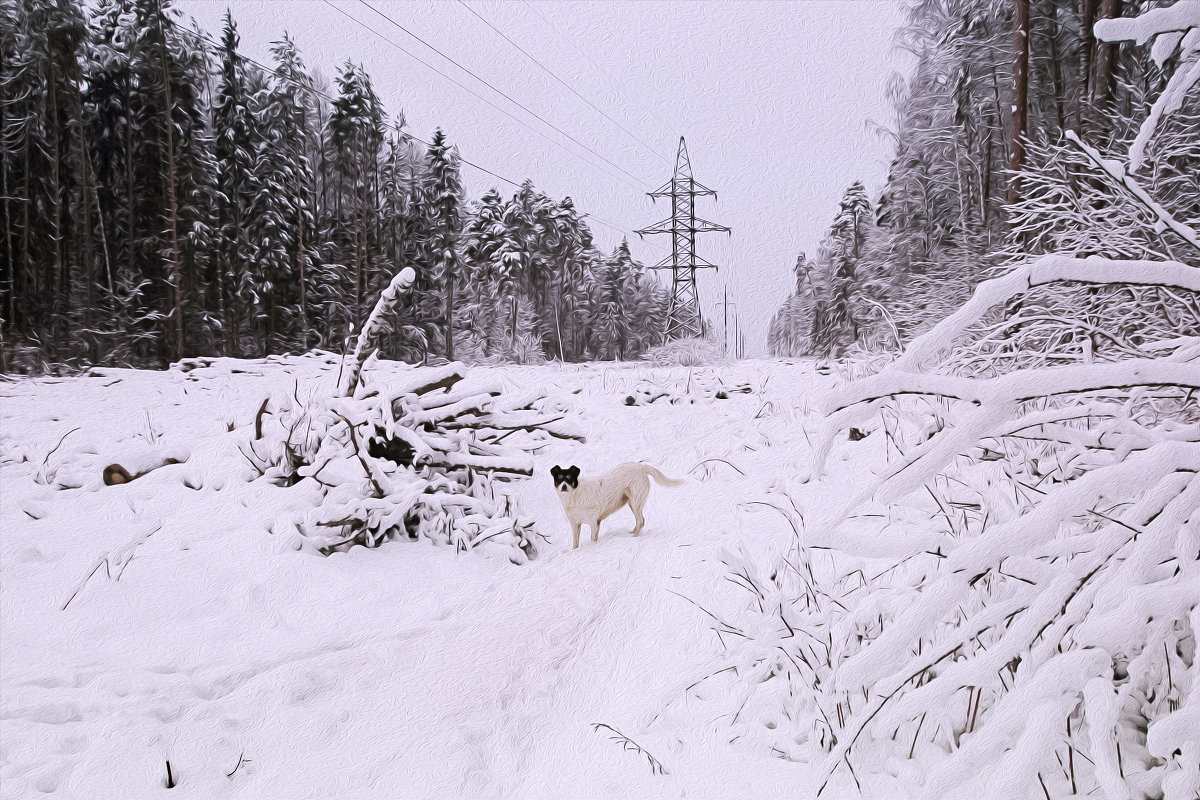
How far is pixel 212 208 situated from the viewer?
161 inches

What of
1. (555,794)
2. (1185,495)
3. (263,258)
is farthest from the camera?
(263,258)

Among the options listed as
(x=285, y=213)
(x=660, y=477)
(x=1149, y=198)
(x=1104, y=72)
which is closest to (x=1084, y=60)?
(x=1104, y=72)

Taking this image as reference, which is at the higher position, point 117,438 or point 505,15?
point 505,15

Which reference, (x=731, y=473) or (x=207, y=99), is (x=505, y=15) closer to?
(x=207, y=99)

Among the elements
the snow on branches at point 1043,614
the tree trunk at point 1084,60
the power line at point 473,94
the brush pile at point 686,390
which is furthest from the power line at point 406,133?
the snow on branches at point 1043,614

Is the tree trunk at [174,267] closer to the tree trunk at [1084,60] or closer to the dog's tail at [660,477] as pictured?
the dog's tail at [660,477]

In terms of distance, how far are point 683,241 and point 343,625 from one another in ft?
10.3

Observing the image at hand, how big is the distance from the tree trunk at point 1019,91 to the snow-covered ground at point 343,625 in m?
1.32

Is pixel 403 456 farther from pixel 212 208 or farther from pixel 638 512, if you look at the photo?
pixel 212 208

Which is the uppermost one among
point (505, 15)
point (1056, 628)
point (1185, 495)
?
point (505, 15)

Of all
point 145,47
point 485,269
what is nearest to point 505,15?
point 485,269

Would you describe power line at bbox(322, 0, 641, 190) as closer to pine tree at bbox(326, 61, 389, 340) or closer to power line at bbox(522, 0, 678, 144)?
pine tree at bbox(326, 61, 389, 340)

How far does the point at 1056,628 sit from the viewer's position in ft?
2.72

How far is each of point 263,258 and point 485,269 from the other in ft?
5.52
